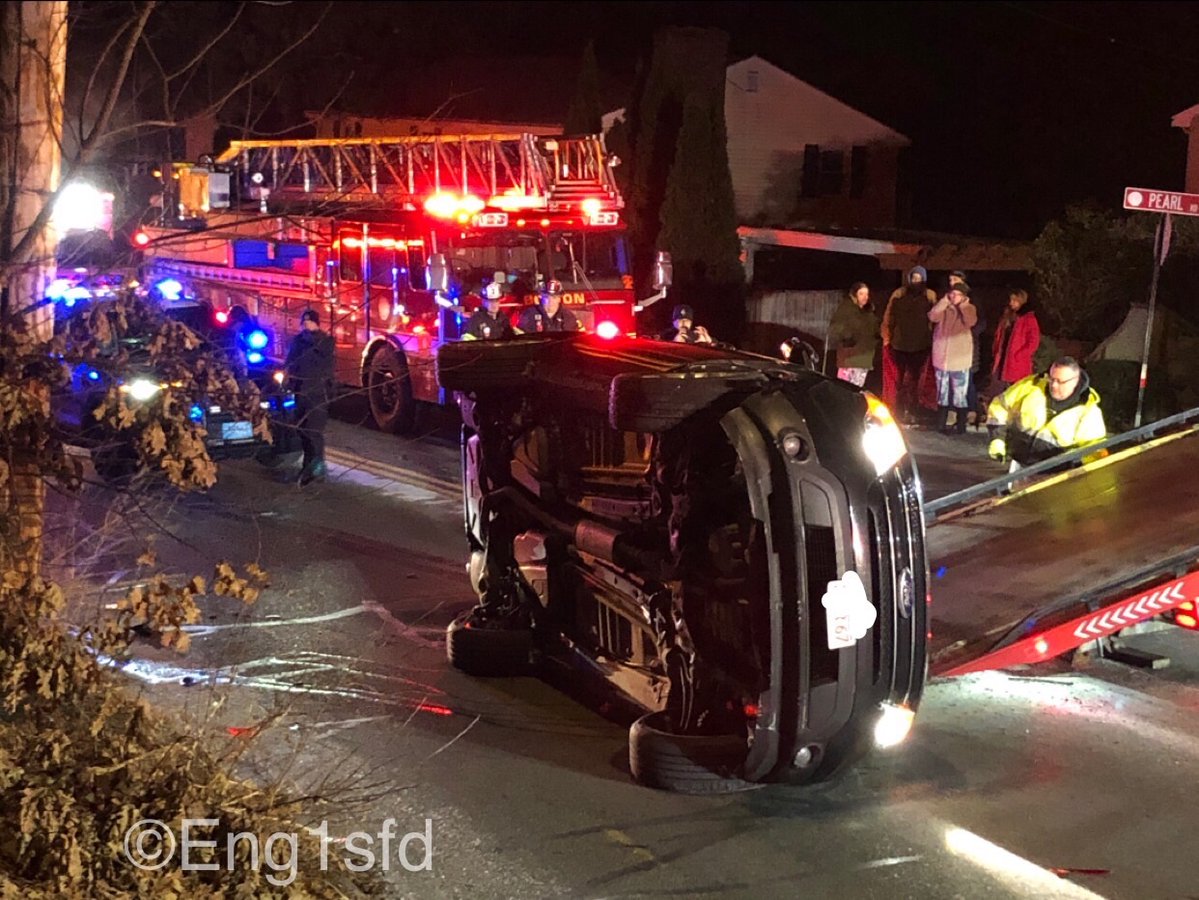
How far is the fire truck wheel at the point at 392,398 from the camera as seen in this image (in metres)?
14.6

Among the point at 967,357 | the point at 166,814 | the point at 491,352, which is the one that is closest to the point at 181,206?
the point at 967,357

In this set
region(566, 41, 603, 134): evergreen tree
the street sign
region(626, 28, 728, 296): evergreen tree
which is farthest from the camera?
region(566, 41, 603, 134): evergreen tree

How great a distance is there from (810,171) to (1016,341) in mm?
20520

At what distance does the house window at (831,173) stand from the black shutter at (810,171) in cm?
14

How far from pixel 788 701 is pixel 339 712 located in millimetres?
2498

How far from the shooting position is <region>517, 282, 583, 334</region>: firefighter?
12.7 m

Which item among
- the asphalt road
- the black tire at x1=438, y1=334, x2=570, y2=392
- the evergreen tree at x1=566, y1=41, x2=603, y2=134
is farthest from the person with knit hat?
the evergreen tree at x1=566, y1=41, x2=603, y2=134

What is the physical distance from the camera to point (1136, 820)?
5.44 metres

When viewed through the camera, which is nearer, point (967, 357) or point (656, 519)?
point (656, 519)

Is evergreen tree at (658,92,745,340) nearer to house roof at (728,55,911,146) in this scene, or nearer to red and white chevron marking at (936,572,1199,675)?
house roof at (728,55,911,146)

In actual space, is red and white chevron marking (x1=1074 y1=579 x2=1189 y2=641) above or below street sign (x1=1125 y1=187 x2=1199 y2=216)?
below

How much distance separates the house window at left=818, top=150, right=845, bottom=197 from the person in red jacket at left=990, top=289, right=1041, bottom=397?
20.2m

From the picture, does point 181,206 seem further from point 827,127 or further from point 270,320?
point 827,127

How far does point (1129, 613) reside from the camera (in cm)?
618
